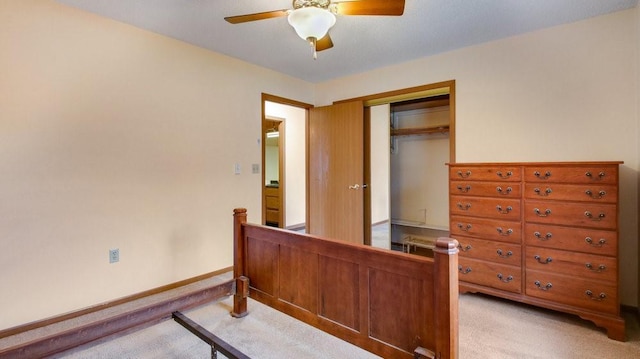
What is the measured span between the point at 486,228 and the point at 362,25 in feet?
6.56

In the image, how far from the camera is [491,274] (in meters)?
2.56

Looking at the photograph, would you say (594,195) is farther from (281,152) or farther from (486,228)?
(281,152)

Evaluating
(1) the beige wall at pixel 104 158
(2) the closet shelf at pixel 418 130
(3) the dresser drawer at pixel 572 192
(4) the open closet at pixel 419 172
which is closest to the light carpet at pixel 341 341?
(1) the beige wall at pixel 104 158

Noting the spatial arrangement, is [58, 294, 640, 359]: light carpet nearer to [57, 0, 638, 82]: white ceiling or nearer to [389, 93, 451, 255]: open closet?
[389, 93, 451, 255]: open closet

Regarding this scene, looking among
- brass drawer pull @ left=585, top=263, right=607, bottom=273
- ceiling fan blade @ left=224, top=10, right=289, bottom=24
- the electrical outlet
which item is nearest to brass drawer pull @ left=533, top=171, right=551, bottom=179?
brass drawer pull @ left=585, top=263, right=607, bottom=273

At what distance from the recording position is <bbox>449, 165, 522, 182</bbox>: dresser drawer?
8.06 ft

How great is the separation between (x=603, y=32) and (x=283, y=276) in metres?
3.15

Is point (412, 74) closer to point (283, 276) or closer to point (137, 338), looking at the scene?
point (283, 276)

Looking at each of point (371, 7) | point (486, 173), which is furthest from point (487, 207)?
point (371, 7)

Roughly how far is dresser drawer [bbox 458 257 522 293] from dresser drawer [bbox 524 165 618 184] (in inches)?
29.1

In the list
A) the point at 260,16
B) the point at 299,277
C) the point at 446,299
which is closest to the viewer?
the point at 446,299

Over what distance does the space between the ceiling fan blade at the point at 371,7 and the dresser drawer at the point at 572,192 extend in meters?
1.69

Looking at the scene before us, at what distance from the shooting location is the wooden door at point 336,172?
→ 395 cm

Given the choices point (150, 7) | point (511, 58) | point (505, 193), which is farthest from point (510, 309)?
point (150, 7)
